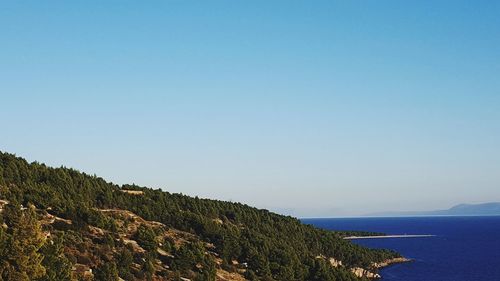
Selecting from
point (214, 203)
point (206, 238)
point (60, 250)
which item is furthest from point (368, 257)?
point (60, 250)

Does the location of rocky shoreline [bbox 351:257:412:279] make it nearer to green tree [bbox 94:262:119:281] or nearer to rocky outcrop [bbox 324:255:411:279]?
rocky outcrop [bbox 324:255:411:279]

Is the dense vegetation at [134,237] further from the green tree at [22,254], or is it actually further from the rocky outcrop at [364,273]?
the rocky outcrop at [364,273]

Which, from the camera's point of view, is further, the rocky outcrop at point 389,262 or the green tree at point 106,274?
the rocky outcrop at point 389,262

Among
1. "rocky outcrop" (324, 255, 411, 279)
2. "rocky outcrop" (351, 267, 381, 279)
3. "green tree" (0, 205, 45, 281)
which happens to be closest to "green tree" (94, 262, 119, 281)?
"green tree" (0, 205, 45, 281)

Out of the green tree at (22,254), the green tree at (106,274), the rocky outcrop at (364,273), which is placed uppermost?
the green tree at (22,254)

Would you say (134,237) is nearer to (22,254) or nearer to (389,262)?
(22,254)

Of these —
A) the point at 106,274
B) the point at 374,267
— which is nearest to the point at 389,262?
the point at 374,267

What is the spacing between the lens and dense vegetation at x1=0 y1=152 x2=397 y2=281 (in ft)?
164

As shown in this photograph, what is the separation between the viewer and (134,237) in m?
78.6

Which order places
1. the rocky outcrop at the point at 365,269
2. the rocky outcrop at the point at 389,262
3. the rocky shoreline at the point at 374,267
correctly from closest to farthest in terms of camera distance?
the rocky outcrop at the point at 365,269 < the rocky shoreline at the point at 374,267 < the rocky outcrop at the point at 389,262

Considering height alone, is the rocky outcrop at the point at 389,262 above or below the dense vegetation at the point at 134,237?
below

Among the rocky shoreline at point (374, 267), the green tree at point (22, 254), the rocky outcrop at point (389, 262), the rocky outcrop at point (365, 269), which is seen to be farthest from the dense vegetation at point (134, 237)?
the rocky outcrop at point (389, 262)

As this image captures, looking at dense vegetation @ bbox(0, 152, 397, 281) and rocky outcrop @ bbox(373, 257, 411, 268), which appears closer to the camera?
dense vegetation @ bbox(0, 152, 397, 281)

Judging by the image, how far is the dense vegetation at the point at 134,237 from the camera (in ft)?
164
